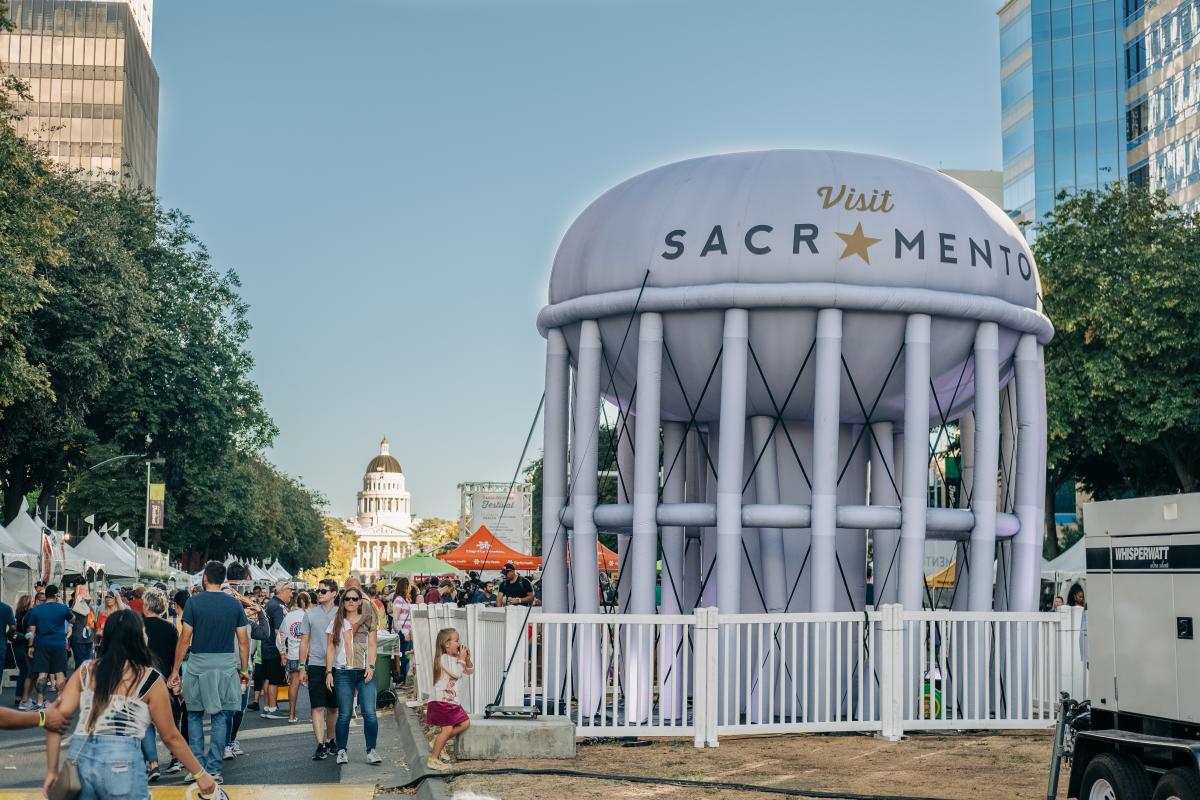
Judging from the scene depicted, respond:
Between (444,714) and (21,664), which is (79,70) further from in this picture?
(444,714)

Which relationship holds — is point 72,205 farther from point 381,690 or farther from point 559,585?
point 559,585

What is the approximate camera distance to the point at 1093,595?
10.5 meters

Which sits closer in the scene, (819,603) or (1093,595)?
(1093,595)

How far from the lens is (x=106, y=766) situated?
7.30 metres

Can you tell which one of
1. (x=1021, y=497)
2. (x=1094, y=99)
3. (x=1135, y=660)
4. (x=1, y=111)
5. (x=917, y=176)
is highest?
(x=1094, y=99)

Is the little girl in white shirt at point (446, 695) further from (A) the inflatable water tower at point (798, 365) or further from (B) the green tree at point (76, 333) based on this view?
(B) the green tree at point (76, 333)

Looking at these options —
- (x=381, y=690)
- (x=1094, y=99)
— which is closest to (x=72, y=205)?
(x=381, y=690)

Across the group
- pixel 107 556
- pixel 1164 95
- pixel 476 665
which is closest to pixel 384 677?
pixel 476 665

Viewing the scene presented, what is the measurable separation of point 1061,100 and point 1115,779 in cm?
7750

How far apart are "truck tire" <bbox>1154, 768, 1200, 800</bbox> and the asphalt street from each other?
712 centimetres

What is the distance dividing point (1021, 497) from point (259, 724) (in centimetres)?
996

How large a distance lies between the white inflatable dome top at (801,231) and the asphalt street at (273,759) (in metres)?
5.96

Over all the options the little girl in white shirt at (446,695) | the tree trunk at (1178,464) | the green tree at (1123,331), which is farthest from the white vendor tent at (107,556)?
the little girl in white shirt at (446,695)

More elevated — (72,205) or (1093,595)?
(72,205)
